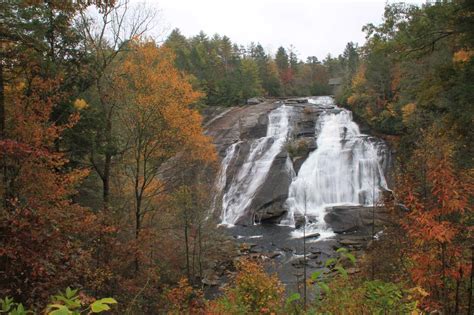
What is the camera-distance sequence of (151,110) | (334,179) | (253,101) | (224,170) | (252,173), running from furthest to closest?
(253,101)
(224,170)
(252,173)
(334,179)
(151,110)

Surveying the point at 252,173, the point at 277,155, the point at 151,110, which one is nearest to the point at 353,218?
the point at 252,173

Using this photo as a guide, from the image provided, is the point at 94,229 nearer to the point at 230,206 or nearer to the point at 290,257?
the point at 290,257

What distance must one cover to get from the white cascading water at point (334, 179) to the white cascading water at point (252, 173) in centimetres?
279

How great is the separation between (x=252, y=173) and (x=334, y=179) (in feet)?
19.7

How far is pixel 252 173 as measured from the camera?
28.4 metres

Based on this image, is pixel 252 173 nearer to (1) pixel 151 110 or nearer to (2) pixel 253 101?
(1) pixel 151 110

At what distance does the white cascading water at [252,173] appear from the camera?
85.5 feet

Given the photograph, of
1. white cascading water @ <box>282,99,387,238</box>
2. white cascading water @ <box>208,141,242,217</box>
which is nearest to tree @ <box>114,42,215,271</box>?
white cascading water @ <box>282,99,387,238</box>

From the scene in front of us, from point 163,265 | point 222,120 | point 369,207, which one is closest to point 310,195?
point 369,207

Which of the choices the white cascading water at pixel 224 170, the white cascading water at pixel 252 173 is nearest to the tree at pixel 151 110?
the white cascading water at pixel 224 170

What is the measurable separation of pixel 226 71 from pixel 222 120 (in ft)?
64.2

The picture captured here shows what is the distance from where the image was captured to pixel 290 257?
18.5 meters

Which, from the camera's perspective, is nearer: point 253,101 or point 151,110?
point 151,110

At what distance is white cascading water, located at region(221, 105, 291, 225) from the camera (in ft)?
85.5
